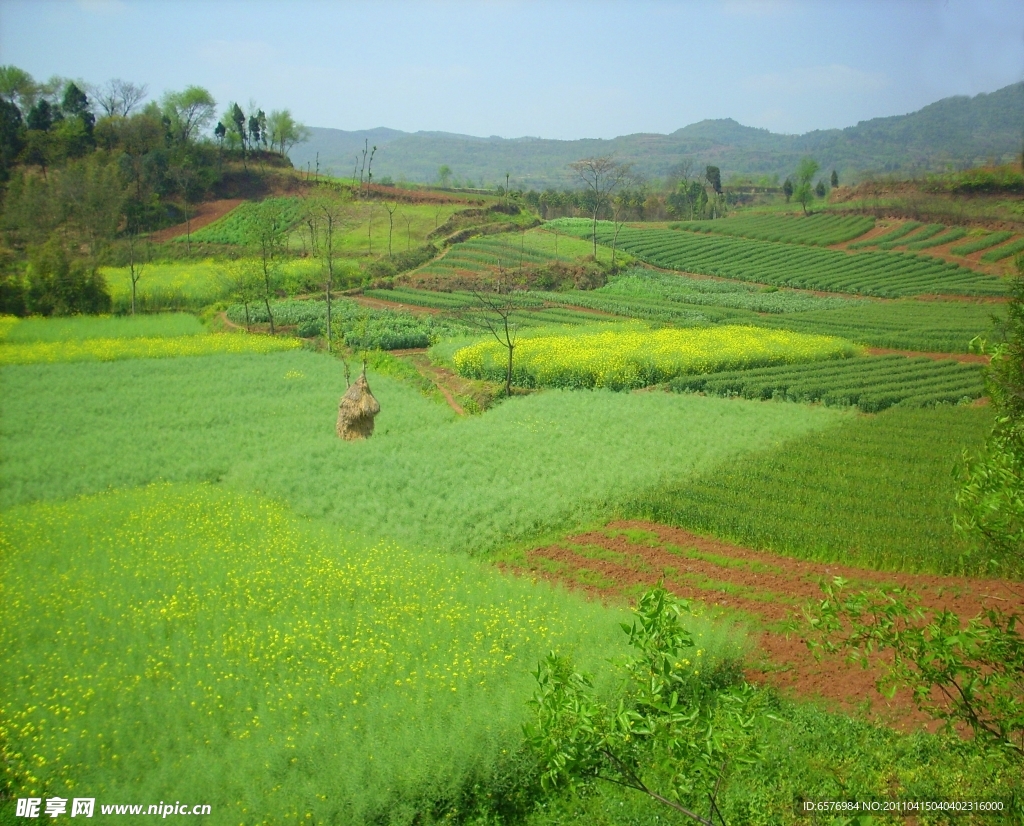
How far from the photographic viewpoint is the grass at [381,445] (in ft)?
51.0

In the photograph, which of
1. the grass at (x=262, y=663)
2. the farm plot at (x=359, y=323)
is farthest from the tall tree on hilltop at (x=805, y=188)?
the grass at (x=262, y=663)

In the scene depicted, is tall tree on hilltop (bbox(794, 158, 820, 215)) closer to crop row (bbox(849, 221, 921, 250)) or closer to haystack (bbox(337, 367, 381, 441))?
crop row (bbox(849, 221, 921, 250))

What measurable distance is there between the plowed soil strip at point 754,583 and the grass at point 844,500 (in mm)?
365

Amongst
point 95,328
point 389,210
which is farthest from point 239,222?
point 95,328

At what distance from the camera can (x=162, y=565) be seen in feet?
39.7

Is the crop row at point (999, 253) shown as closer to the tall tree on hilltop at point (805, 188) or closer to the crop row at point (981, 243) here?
the crop row at point (981, 243)

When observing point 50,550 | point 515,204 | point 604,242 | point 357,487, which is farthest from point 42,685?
point 515,204

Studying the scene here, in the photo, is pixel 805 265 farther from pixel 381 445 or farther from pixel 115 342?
pixel 115 342

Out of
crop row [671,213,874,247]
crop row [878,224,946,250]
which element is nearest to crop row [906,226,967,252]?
crop row [878,224,946,250]

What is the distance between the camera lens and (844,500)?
15742mm

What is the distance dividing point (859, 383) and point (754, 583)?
14927mm

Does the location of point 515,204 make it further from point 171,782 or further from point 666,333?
point 171,782

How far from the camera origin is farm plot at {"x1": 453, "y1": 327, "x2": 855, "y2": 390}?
2670 cm

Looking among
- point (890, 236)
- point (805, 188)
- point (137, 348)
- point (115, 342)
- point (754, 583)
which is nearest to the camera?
point (754, 583)
